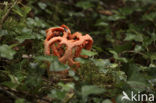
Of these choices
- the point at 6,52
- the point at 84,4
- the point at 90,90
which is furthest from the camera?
the point at 84,4

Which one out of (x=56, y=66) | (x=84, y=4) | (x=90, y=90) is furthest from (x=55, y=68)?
(x=84, y=4)

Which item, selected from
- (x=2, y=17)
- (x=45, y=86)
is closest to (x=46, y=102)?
(x=45, y=86)

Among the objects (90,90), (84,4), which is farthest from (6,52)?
(84,4)

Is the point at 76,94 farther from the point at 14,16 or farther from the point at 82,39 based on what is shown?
the point at 14,16

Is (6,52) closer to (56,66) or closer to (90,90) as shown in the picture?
(56,66)

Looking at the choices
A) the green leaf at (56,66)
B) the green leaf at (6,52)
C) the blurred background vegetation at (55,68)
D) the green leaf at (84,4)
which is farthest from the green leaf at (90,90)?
the green leaf at (84,4)

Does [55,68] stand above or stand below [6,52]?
below

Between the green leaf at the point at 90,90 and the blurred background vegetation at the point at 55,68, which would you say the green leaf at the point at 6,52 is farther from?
the green leaf at the point at 90,90

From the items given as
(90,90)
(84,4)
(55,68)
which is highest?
(84,4)

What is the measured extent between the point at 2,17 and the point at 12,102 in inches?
48.1

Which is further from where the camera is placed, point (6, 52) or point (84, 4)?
point (84, 4)

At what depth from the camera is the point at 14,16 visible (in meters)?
3.20

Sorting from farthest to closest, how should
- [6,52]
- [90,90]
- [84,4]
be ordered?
[84,4] < [6,52] < [90,90]

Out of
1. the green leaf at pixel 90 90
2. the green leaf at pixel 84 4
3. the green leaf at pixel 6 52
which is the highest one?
the green leaf at pixel 84 4
